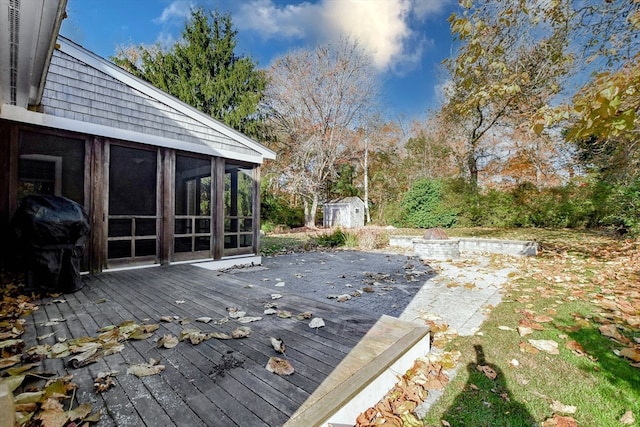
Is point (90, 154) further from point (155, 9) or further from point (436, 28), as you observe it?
point (436, 28)

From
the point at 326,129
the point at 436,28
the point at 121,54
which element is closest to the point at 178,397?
the point at 436,28

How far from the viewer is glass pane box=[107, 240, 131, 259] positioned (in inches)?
189

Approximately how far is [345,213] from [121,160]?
673 inches

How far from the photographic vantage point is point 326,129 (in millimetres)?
20016

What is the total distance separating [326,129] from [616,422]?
64.6 feet

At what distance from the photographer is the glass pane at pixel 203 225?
5902 mm

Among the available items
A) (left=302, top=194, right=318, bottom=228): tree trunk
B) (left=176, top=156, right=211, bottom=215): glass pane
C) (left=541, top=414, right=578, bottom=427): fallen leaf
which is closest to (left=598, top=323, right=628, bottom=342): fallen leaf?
(left=541, top=414, right=578, bottom=427): fallen leaf

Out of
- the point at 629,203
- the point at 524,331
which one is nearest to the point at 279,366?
the point at 524,331

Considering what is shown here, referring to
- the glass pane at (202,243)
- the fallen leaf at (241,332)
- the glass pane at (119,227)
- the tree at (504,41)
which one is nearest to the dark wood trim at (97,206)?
the glass pane at (119,227)

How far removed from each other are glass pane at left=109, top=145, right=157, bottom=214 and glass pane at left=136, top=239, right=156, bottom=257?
0.58 m

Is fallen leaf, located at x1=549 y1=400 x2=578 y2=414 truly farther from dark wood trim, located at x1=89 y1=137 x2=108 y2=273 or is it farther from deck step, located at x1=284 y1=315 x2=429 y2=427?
dark wood trim, located at x1=89 y1=137 x2=108 y2=273

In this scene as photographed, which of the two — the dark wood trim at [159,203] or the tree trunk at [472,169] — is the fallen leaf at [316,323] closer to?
the dark wood trim at [159,203]

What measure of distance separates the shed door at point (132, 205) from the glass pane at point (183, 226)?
1.39 feet

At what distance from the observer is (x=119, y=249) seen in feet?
15.8
